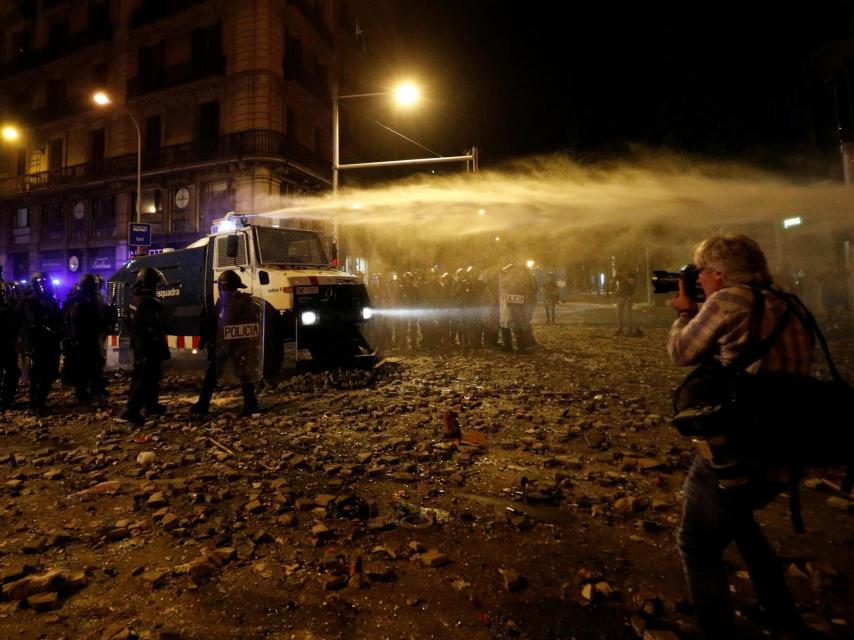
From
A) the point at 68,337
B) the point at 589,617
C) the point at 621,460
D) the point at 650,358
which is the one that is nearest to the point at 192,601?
the point at 589,617

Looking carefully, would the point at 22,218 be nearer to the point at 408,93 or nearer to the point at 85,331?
the point at 408,93

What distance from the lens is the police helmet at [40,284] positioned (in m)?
7.80

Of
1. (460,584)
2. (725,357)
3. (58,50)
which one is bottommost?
(460,584)

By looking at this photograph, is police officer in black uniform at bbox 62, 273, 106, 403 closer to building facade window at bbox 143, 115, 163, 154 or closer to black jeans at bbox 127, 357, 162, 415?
black jeans at bbox 127, 357, 162, 415

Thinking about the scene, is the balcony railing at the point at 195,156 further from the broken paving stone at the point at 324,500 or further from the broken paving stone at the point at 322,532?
the broken paving stone at the point at 322,532

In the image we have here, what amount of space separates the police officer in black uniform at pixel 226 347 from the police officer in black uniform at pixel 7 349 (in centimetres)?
312

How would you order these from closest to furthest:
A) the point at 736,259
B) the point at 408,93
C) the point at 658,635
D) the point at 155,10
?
1. the point at 736,259
2. the point at 658,635
3. the point at 408,93
4. the point at 155,10

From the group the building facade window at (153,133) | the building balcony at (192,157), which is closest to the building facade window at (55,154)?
the building balcony at (192,157)

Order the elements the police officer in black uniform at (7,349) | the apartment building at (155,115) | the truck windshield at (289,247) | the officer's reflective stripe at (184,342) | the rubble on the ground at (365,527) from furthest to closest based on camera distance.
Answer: the apartment building at (155,115), the officer's reflective stripe at (184,342), the truck windshield at (289,247), the police officer in black uniform at (7,349), the rubble on the ground at (365,527)

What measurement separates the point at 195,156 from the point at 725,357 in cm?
2813

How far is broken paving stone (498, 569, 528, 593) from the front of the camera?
280 cm

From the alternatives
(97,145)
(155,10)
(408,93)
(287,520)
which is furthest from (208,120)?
(287,520)

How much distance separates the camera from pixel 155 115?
1089 inches

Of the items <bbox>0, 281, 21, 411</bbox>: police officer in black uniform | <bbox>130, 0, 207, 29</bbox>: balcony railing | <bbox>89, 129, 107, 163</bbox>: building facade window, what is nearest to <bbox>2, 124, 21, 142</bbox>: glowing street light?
<bbox>89, 129, 107, 163</bbox>: building facade window
